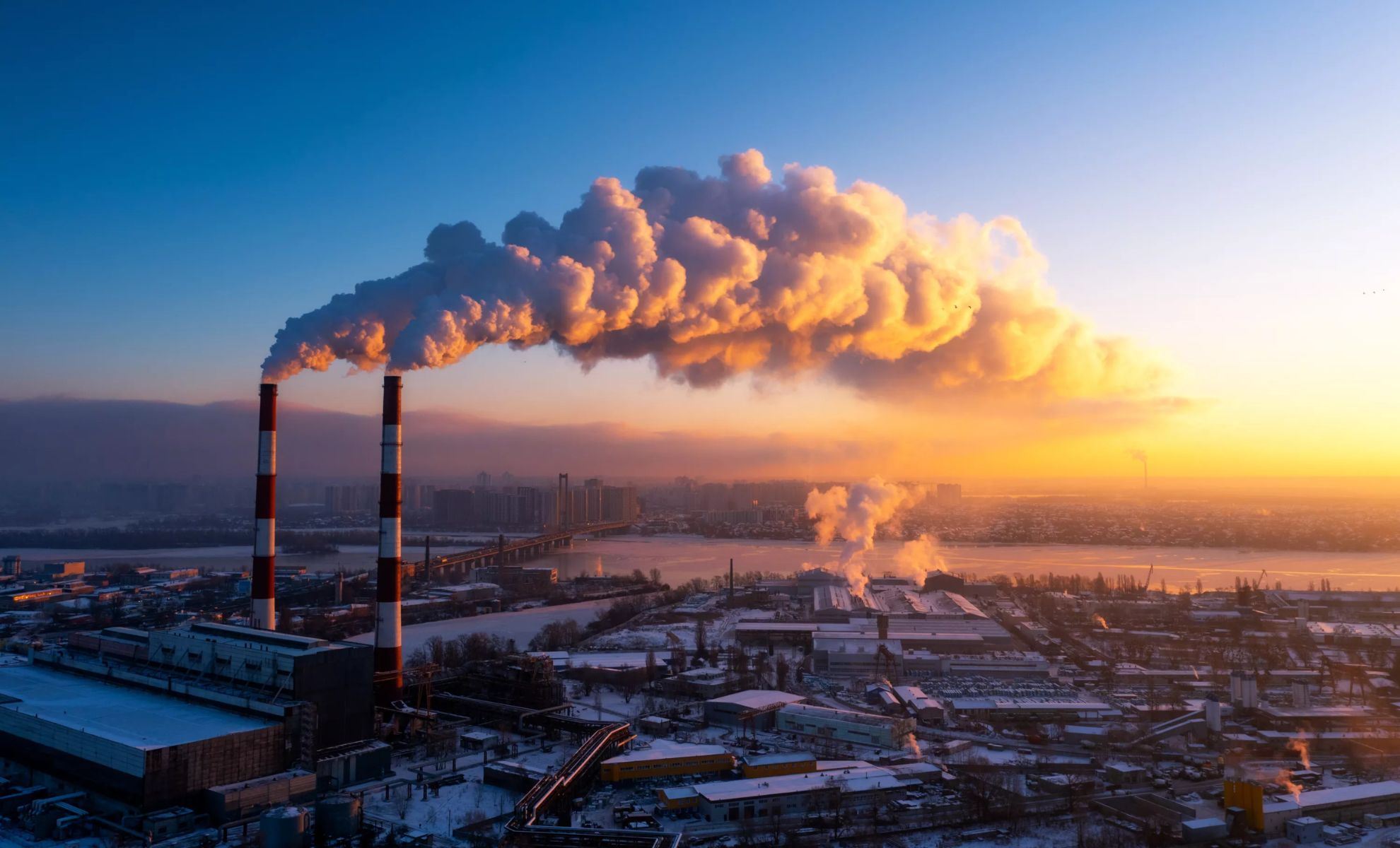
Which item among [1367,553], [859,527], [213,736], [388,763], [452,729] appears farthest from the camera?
[1367,553]

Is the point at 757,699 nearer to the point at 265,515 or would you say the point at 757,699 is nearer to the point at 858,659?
the point at 858,659

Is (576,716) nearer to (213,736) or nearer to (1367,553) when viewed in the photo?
(213,736)

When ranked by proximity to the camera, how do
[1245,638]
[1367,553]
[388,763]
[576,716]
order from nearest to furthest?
[388,763] < [576,716] < [1245,638] < [1367,553]

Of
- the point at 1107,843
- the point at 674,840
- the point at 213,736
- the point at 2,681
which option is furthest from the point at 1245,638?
the point at 2,681

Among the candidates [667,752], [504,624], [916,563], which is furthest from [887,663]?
[916,563]

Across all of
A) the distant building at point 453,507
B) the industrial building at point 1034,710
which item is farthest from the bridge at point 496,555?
the industrial building at point 1034,710

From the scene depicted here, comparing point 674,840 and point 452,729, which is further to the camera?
point 452,729
